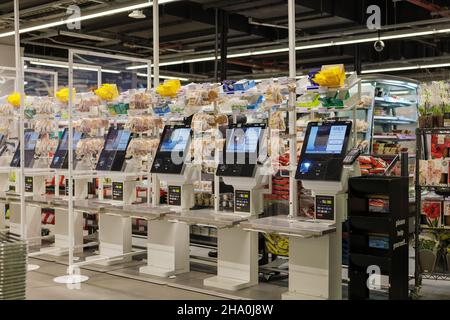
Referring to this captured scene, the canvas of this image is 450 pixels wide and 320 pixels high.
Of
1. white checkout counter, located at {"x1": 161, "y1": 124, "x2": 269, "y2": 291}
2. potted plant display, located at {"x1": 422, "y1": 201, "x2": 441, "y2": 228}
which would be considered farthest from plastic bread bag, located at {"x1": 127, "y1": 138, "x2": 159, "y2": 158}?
potted plant display, located at {"x1": 422, "y1": 201, "x2": 441, "y2": 228}

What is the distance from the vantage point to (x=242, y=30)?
1191cm

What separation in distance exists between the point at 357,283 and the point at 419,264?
1091 millimetres

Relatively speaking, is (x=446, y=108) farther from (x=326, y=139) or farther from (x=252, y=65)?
(x=252, y=65)

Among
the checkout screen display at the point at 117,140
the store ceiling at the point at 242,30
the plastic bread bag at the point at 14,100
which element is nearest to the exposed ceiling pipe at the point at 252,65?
the store ceiling at the point at 242,30

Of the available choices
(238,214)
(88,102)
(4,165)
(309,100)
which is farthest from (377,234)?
(4,165)

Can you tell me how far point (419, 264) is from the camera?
577 centimetres

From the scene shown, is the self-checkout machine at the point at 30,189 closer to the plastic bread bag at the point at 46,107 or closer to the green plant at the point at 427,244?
the plastic bread bag at the point at 46,107

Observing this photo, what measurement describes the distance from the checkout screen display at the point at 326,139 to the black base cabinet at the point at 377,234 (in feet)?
1.14

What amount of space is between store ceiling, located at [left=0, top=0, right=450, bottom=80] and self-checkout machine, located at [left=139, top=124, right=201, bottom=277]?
364cm

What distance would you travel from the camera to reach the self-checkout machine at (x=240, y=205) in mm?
5707

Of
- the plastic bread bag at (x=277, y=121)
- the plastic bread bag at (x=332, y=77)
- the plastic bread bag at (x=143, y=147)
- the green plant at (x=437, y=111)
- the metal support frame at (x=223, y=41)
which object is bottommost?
the plastic bread bag at (x=143, y=147)

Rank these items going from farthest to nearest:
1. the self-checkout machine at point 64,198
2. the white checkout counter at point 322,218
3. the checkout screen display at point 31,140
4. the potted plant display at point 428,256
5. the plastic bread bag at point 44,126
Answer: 1. the checkout screen display at point 31,140
2. the plastic bread bag at point 44,126
3. the self-checkout machine at point 64,198
4. the potted plant display at point 428,256
5. the white checkout counter at point 322,218

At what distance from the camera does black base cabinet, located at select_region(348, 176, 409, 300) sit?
4902 mm

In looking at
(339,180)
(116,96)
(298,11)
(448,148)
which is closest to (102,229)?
(116,96)
